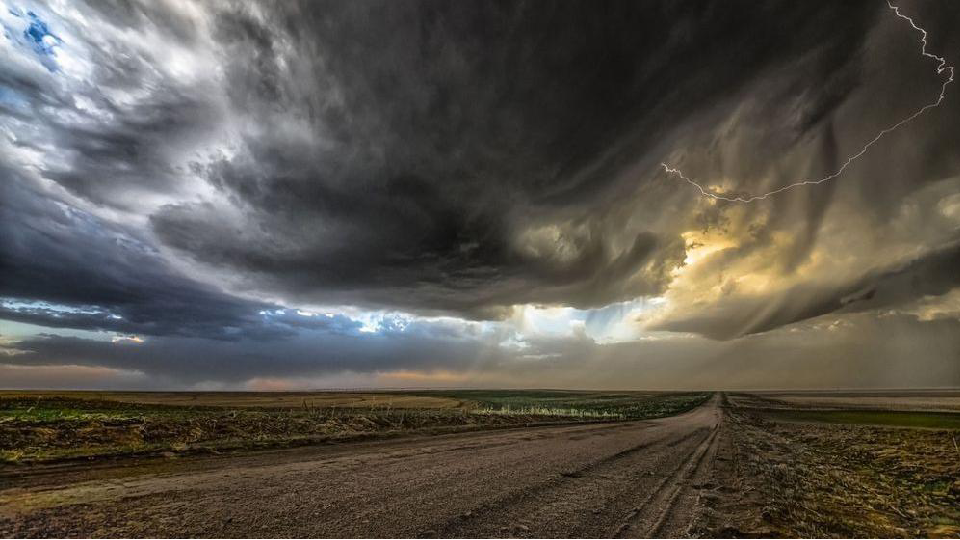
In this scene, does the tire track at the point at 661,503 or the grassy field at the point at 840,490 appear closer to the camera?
the tire track at the point at 661,503

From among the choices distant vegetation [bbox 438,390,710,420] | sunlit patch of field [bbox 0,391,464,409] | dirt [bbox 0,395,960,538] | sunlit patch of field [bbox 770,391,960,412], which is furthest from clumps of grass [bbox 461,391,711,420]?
dirt [bbox 0,395,960,538]

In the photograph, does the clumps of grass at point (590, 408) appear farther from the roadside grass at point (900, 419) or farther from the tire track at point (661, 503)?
the tire track at point (661, 503)

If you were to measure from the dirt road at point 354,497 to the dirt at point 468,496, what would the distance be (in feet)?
0.16

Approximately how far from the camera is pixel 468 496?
1081 centimetres

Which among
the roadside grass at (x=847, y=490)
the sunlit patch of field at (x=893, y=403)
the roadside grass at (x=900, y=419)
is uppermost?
the roadside grass at (x=847, y=490)

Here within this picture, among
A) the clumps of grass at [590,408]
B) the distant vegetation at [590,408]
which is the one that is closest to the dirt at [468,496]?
the clumps of grass at [590,408]

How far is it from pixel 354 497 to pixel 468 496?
2.98 metres

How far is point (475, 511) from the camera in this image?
9523 millimetres

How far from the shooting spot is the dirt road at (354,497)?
26.4ft

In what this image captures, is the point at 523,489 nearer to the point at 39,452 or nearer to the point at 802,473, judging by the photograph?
the point at 802,473

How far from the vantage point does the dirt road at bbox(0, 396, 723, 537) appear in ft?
26.4

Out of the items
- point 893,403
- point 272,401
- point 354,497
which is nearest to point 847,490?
point 354,497

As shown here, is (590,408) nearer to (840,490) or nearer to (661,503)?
(840,490)

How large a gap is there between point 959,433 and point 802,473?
27832 millimetres
